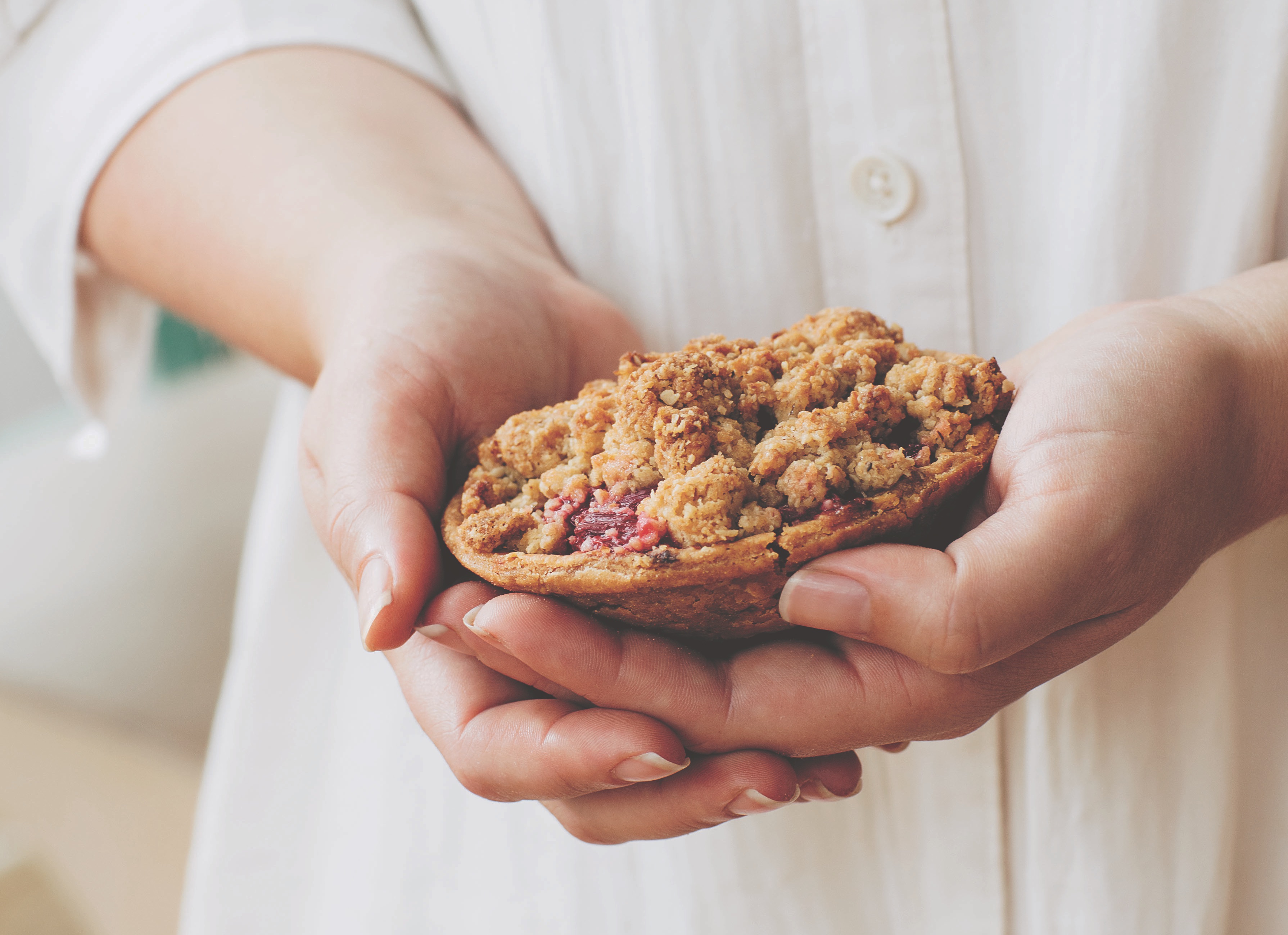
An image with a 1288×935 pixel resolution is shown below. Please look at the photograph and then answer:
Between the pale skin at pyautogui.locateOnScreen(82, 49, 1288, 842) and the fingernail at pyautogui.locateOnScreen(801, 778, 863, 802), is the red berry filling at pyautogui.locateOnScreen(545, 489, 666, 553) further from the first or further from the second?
the fingernail at pyautogui.locateOnScreen(801, 778, 863, 802)

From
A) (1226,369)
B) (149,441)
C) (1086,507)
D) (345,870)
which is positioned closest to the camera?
(1086,507)

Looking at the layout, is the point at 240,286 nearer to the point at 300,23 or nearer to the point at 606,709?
the point at 300,23

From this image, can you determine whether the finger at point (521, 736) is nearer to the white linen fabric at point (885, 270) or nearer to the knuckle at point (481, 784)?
the knuckle at point (481, 784)

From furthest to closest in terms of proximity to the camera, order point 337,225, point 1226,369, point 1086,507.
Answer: point 337,225
point 1226,369
point 1086,507

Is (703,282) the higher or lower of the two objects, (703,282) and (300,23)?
the lower

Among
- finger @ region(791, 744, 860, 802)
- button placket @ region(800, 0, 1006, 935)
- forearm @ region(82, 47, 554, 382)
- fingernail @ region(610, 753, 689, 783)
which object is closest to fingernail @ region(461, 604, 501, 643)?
fingernail @ region(610, 753, 689, 783)

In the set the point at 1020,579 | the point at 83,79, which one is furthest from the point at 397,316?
the point at 83,79

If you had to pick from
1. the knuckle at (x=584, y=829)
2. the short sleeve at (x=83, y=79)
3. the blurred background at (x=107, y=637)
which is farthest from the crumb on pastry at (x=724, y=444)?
the blurred background at (x=107, y=637)

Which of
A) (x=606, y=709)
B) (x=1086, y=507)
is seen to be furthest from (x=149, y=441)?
(x=1086, y=507)
